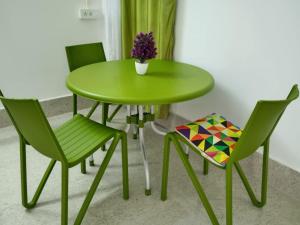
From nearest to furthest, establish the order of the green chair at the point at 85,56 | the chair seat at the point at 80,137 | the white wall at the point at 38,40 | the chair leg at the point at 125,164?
the chair seat at the point at 80,137
the chair leg at the point at 125,164
the green chair at the point at 85,56
the white wall at the point at 38,40

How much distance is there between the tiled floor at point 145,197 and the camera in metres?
1.59

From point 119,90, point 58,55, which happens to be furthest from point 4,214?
point 58,55

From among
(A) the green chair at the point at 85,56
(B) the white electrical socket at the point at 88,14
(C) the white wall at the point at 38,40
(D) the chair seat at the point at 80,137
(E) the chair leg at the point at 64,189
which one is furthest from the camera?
(B) the white electrical socket at the point at 88,14

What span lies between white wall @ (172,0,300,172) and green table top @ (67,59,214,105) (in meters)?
0.25

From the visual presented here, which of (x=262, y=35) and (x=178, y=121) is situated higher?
(x=262, y=35)

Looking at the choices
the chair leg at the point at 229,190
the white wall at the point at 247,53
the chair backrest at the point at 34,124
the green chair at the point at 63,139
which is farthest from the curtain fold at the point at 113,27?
the chair leg at the point at 229,190

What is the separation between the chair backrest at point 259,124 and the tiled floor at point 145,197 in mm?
545

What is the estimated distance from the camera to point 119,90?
4.93ft

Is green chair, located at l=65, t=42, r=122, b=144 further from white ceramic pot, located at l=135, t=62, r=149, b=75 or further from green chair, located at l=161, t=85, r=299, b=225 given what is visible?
green chair, located at l=161, t=85, r=299, b=225

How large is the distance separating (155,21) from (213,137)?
123 centimetres

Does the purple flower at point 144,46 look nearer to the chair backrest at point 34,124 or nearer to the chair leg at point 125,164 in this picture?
the chair leg at point 125,164

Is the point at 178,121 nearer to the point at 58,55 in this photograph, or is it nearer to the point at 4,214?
the point at 58,55

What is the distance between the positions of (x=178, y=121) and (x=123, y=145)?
106 cm

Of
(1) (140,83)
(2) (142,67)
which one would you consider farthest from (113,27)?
(1) (140,83)
